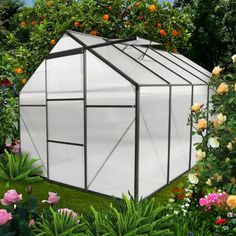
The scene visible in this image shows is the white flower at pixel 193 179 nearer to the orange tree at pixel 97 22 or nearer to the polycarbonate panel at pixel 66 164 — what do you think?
the polycarbonate panel at pixel 66 164

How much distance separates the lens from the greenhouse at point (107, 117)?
591 cm

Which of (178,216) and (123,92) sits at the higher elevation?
(123,92)

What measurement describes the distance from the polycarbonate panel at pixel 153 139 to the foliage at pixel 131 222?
7.09 ft

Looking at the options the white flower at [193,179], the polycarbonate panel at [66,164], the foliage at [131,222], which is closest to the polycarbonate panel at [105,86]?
the polycarbonate panel at [66,164]

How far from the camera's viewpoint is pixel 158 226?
3.46 meters

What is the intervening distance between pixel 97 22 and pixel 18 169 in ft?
14.5

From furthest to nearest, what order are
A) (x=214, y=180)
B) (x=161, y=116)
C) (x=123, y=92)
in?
(x=161, y=116) < (x=123, y=92) < (x=214, y=180)

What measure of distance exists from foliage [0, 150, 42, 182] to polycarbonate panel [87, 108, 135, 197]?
5.41 feet

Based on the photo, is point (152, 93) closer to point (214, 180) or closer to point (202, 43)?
point (214, 180)

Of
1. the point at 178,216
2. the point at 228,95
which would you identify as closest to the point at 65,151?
the point at 178,216

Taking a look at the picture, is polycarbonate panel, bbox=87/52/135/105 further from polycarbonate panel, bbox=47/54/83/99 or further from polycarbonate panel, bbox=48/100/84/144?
polycarbonate panel, bbox=48/100/84/144

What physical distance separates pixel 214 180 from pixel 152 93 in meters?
2.86

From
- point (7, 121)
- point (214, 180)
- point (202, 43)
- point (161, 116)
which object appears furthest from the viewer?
point (202, 43)

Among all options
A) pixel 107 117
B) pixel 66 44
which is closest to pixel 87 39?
pixel 66 44
